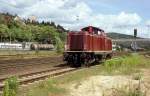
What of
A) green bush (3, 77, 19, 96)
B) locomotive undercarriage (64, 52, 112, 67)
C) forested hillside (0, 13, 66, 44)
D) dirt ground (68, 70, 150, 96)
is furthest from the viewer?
forested hillside (0, 13, 66, 44)

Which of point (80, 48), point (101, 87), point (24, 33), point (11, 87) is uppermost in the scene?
point (24, 33)

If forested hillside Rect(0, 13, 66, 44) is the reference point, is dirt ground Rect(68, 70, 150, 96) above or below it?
below

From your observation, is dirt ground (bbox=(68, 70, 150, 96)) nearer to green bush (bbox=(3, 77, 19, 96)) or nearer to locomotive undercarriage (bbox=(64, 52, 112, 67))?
green bush (bbox=(3, 77, 19, 96))

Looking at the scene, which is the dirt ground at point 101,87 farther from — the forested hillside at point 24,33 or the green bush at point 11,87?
the forested hillside at point 24,33

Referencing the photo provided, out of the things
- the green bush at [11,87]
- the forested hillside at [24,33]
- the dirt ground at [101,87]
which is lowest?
the dirt ground at [101,87]

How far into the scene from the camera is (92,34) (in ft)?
134

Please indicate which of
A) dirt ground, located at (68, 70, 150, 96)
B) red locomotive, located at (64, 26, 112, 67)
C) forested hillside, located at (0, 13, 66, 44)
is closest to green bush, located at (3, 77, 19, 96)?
dirt ground, located at (68, 70, 150, 96)

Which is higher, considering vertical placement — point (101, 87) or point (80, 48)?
point (80, 48)

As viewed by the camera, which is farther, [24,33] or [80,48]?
[24,33]

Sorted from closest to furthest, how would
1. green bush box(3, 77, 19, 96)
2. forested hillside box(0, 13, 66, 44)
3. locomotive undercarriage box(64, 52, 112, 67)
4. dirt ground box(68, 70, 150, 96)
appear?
green bush box(3, 77, 19, 96) → dirt ground box(68, 70, 150, 96) → locomotive undercarriage box(64, 52, 112, 67) → forested hillside box(0, 13, 66, 44)

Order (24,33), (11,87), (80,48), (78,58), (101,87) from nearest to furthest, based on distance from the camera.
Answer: (11,87)
(101,87)
(78,58)
(80,48)
(24,33)

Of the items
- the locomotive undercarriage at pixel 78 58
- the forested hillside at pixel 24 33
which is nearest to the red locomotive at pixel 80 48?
the locomotive undercarriage at pixel 78 58

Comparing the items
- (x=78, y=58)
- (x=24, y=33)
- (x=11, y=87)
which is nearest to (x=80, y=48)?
(x=78, y=58)

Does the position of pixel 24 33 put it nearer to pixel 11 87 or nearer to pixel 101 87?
pixel 101 87
